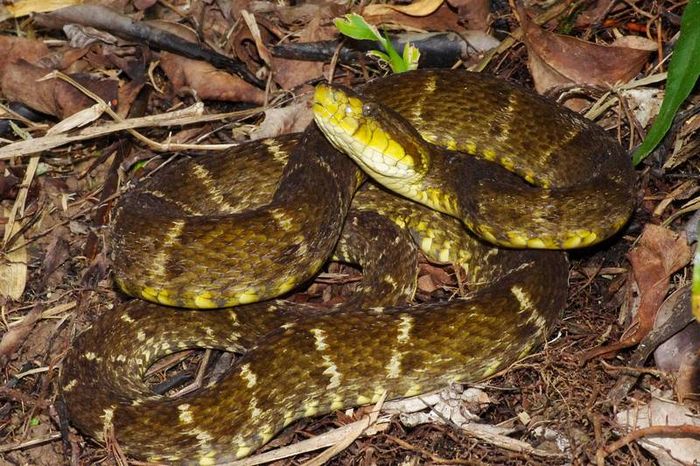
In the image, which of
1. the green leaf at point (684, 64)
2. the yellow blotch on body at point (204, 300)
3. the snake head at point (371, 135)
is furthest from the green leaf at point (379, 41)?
the yellow blotch on body at point (204, 300)

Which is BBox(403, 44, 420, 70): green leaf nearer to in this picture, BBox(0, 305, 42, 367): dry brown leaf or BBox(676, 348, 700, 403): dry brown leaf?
BBox(676, 348, 700, 403): dry brown leaf

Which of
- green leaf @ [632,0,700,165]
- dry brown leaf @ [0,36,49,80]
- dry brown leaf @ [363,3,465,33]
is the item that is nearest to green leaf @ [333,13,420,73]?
dry brown leaf @ [363,3,465,33]

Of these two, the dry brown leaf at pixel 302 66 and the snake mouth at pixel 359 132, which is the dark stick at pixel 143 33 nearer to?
the dry brown leaf at pixel 302 66

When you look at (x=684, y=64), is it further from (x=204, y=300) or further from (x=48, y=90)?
(x=48, y=90)

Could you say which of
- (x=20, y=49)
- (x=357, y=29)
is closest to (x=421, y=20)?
(x=357, y=29)

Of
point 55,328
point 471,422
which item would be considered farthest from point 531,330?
point 55,328

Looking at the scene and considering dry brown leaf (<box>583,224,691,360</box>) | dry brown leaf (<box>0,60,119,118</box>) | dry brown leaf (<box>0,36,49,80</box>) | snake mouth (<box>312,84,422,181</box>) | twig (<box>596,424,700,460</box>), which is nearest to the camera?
twig (<box>596,424,700,460</box>)

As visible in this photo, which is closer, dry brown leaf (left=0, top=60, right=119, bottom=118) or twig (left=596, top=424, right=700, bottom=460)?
twig (left=596, top=424, right=700, bottom=460)
